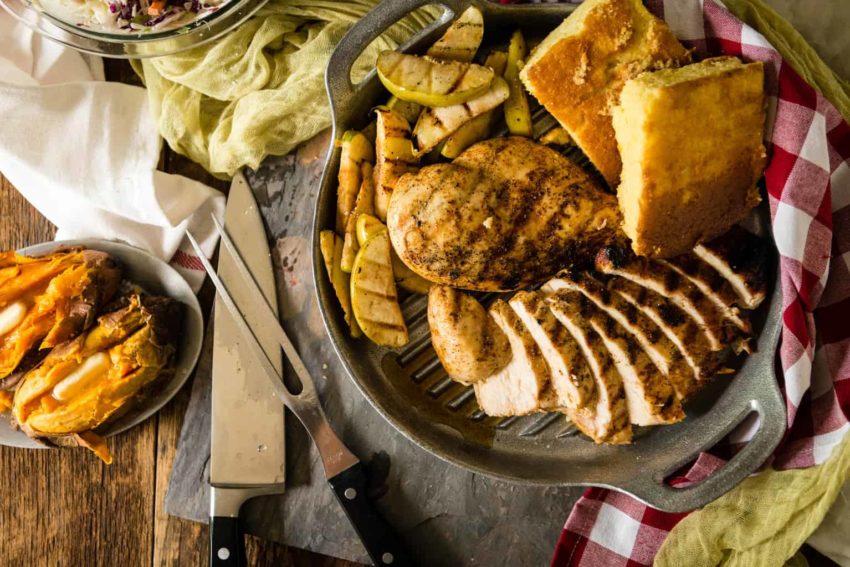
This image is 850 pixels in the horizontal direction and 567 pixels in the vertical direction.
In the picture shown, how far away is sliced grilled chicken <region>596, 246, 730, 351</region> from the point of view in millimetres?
2336

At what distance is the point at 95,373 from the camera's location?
275cm

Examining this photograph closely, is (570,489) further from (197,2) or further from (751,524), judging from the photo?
(197,2)

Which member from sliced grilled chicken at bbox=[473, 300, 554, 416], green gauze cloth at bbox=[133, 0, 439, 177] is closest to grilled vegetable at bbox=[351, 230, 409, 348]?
sliced grilled chicken at bbox=[473, 300, 554, 416]

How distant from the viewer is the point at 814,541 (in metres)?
2.46

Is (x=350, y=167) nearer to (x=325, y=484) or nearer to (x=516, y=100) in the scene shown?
(x=516, y=100)

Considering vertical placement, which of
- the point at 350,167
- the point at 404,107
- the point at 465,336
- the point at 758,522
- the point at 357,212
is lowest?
the point at 758,522

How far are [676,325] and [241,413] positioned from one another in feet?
5.19

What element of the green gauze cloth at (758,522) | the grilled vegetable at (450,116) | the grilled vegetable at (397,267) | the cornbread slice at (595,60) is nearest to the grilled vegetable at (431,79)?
the grilled vegetable at (450,116)

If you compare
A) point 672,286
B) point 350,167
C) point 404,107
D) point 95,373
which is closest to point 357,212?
point 350,167

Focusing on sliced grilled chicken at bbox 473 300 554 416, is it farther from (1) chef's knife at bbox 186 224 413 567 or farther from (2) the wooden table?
(2) the wooden table

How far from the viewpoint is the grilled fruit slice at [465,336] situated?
244cm

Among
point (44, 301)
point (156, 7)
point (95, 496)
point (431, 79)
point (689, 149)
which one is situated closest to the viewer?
point (689, 149)

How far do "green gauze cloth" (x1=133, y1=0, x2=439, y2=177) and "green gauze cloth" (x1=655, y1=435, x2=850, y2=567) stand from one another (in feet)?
6.23

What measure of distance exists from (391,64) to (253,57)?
677 millimetres
